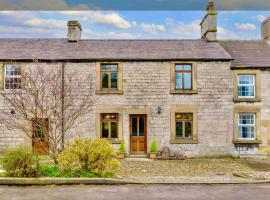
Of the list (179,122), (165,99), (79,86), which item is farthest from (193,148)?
(79,86)

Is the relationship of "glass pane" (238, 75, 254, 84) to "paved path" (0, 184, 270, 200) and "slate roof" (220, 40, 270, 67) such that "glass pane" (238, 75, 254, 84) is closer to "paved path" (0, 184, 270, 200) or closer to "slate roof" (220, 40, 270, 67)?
"slate roof" (220, 40, 270, 67)

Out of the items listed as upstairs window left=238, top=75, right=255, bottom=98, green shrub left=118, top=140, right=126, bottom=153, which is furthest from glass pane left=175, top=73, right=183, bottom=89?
green shrub left=118, top=140, right=126, bottom=153

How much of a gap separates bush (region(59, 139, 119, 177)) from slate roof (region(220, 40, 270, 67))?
10.8 metres

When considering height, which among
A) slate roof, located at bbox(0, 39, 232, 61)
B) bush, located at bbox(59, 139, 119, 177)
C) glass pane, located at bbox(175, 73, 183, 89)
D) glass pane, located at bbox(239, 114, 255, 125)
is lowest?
bush, located at bbox(59, 139, 119, 177)

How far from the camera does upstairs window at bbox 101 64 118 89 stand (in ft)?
59.4

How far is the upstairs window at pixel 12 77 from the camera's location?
58.6 feet

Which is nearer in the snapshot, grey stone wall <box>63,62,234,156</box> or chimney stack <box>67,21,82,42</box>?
grey stone wall <box>63,62,234,156</box>

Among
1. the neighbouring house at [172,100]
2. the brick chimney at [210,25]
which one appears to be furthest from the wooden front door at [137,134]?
the brick chimney at [210,25]

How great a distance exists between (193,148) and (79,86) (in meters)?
7.46

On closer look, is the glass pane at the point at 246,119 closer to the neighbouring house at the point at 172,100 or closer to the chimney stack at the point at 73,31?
the neighbouring house at the point at 172,100

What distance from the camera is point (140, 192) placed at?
9.31 metres

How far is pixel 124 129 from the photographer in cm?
1786

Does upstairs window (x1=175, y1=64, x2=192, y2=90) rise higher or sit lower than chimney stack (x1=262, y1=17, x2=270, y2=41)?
lower

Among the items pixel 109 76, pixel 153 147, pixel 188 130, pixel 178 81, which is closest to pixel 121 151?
pixel 153 147
